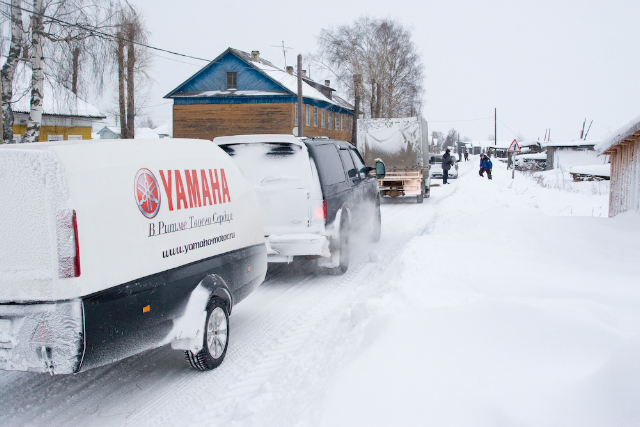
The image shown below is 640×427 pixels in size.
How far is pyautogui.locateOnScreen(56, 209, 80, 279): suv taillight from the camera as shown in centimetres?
315

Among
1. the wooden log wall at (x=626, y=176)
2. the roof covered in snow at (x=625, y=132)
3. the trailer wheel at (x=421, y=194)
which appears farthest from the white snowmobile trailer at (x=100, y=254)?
the trailer wheel at (x=421, y=194)

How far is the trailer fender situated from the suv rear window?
314cm

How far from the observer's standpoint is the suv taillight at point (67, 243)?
3146 millimetres

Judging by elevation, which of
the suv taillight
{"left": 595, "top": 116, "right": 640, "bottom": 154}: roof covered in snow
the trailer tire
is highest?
{"left": 595, "top": 116, "right": 640, "bottom": 154}: roof covered in snow

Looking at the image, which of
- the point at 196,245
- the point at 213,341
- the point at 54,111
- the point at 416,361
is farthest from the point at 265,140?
the point at 54,111

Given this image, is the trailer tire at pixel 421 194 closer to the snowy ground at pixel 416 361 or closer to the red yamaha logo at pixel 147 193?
the snowy ground at pixel 416 361

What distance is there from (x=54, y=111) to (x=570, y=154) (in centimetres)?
4019

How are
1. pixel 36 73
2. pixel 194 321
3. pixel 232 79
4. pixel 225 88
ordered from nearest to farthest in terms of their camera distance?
pixel 194 321 → pixel 36 73 → pixel 225 88 → pixel 232 79

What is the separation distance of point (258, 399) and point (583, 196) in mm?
23787

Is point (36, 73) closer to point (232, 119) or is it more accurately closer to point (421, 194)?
point (421, 194)

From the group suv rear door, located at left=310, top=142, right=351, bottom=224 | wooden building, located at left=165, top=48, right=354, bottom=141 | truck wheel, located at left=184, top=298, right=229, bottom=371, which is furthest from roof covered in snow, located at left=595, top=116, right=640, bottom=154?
wooden building, located at left=165, top=48, right=354, bottom=141

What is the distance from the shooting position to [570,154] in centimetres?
4306

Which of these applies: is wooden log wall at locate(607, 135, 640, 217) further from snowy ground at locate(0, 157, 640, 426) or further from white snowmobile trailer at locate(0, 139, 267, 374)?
white snowmobile trailer at locate(0, 139, 267, 374)

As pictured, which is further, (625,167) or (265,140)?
(625,167)
